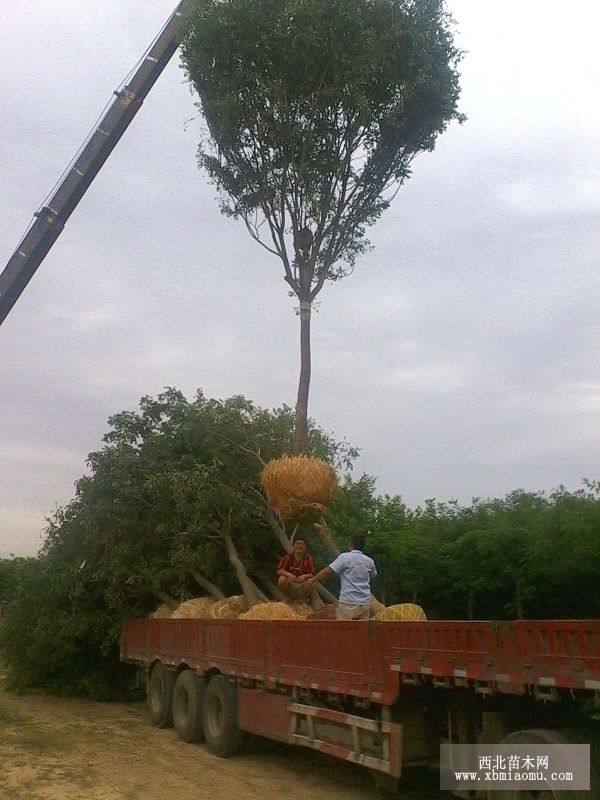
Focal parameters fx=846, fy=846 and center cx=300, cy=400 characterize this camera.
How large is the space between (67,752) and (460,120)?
416 inches

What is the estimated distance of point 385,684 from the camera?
24.2 feet

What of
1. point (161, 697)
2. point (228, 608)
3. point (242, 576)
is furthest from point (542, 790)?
point (161, 697)

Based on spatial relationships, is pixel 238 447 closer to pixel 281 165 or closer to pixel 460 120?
pixel 281 165

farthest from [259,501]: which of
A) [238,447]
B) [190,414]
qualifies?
[190,414]

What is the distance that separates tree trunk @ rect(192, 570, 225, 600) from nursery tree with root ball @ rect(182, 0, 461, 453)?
126 inches

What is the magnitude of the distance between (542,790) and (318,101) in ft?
32.4

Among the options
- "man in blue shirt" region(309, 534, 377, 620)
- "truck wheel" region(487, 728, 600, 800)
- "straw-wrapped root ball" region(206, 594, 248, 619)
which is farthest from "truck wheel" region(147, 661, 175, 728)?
"truck wheel" region(487, 728, 600, 800)

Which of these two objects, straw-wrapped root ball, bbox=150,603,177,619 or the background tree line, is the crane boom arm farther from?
straw-wrapped root ball, bbox=150,603,177,619

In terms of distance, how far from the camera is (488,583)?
1709cm

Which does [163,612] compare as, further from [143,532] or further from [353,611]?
[353,611]

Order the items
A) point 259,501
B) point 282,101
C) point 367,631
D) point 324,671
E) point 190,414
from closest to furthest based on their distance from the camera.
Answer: point 367,631
point 324,671
point 282,101
point 259,501
point 190,414

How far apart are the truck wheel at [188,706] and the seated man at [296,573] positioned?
1765 millimetres

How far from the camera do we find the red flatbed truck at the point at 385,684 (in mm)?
5742

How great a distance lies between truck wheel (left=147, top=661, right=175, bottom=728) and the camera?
40.5 feet
